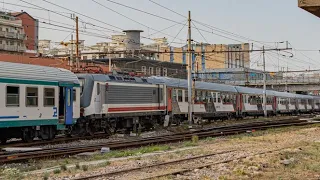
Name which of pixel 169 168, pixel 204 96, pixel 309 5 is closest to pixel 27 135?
pixel 169 168

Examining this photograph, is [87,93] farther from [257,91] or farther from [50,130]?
[257,91]

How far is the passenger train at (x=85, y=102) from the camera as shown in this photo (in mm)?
18703

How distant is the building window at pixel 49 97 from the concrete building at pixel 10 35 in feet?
194

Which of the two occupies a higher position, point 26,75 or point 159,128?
point 26,75

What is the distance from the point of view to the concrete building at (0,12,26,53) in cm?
7756

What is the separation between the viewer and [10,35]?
78.6m

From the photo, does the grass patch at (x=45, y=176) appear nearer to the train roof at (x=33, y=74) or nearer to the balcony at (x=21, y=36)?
the train roof at (x=33, y=74)

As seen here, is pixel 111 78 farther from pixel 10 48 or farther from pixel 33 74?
pixel 10 48

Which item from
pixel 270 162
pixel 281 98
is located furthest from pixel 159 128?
pixel 281 98

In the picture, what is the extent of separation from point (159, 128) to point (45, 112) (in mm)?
11482

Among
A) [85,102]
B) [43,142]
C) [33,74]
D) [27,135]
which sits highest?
[33,74]

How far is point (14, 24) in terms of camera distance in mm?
81688

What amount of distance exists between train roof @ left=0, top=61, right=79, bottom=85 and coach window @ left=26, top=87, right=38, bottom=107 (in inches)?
15.3

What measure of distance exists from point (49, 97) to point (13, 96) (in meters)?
2.18
